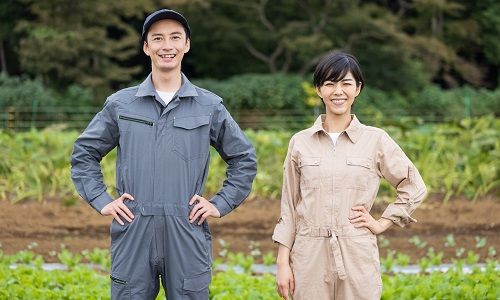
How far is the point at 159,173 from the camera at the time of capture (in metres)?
3.57

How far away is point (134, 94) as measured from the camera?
12.1 ft

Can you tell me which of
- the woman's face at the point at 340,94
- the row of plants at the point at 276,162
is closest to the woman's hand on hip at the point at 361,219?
the woman's face at the point at 340,94

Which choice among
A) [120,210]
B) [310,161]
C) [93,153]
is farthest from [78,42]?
[310,161]

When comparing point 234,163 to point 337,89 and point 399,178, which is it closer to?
point 337,89

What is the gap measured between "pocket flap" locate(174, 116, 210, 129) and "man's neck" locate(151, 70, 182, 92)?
0.15 meters

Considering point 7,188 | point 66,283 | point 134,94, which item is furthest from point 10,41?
point 134,94

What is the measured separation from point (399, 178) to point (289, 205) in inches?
16.8

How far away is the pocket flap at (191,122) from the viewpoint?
3.60 meters

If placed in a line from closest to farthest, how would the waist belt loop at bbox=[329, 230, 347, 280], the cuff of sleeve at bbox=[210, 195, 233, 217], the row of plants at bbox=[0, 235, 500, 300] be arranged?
the waist belt loop at bbox=[329, 230, 347, 280] < the cuff of sleeve at bbox=[210, 195, 233, 217] < the row of plants at bbox=[0, 235, 500, 300]

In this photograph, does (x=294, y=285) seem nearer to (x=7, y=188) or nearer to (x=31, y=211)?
(x=31, y=211)

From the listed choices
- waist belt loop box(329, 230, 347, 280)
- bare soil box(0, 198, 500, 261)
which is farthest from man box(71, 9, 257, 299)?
bare soil box(0, 198, 500, 261)

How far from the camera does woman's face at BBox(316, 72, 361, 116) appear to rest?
3.62 meters

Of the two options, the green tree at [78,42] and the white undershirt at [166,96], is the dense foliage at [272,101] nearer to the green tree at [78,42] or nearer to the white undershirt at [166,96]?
the green tree at [78,42]

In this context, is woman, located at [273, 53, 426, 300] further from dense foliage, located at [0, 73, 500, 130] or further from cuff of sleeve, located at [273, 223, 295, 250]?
dense foliage, located at [0, 73, 500, 130]
